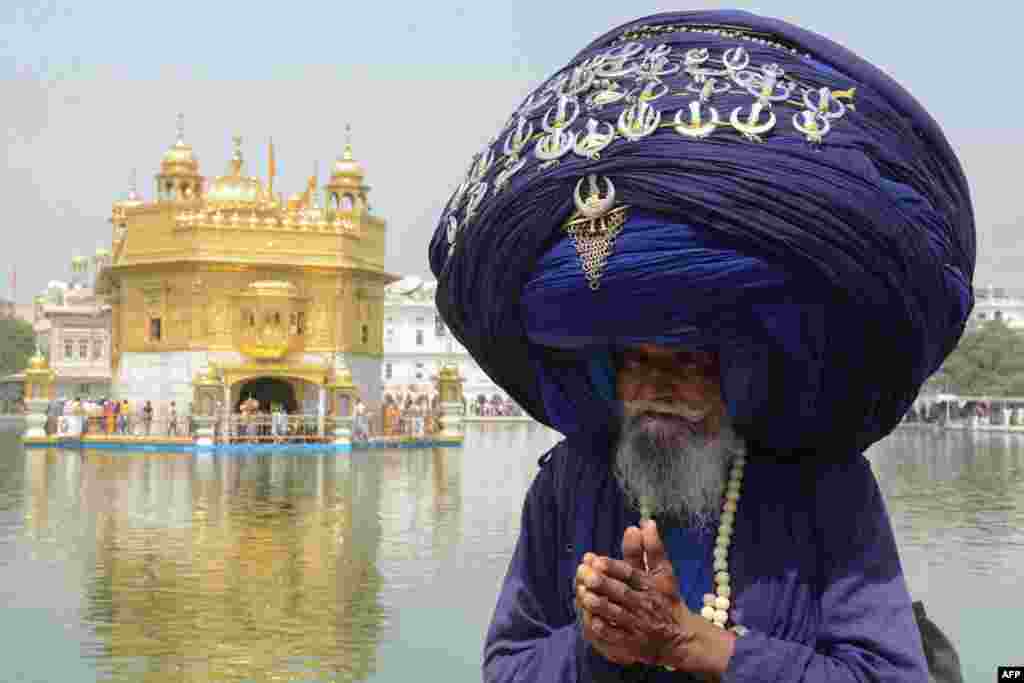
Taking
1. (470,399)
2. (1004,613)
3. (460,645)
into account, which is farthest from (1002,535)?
(470,399)

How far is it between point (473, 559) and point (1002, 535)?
15.1 feet

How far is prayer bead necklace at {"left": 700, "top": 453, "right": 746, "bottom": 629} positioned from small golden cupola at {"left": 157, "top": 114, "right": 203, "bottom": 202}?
2978cm

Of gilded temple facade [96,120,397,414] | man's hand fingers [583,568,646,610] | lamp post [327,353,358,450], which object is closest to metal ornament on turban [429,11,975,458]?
man's hand fingers [583,568,646,610]

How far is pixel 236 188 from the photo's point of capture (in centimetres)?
3100

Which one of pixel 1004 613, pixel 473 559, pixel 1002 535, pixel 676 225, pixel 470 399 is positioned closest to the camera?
pixel 676 225

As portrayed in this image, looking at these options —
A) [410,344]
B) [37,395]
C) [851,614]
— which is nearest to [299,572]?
[851,614]

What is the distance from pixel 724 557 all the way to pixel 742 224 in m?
0.47

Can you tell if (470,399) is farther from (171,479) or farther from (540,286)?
(540,286)

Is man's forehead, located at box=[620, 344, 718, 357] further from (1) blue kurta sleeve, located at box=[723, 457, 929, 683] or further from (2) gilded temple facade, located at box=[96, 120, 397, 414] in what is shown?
(2) gilded temple facade, located at box=[96, 120, 397, 414]

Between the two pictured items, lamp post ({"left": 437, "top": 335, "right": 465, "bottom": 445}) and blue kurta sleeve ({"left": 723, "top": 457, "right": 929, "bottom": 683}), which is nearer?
blue kurta sleeve ({"left": 723, "top": 457, "right": 929, "bottom": 683})

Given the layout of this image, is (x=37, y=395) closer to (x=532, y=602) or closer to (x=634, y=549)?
(x=532, y=602)

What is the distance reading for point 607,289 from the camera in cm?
184

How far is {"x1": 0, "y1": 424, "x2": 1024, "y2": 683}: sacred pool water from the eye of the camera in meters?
6.38

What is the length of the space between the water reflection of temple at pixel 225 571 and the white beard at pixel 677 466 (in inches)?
165
